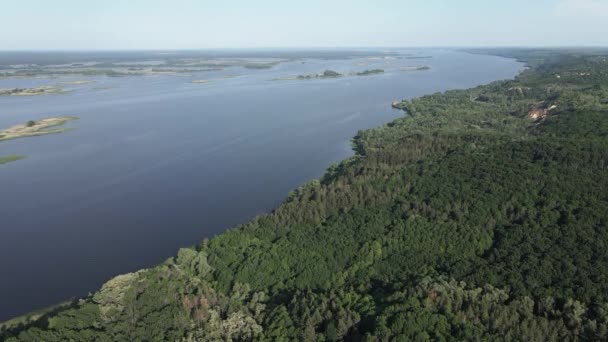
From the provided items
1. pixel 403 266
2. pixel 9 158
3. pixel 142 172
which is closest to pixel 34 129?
pixel 9 158

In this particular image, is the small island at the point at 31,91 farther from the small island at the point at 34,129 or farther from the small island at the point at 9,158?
the small island at the point at 9,158

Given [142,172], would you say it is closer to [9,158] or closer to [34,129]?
[9,158]

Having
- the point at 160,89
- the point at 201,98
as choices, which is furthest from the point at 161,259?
the point at 160,89

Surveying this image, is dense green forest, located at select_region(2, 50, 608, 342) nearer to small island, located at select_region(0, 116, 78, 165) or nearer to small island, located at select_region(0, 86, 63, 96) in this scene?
small island, located at select_region(0, 116, 78, 165)

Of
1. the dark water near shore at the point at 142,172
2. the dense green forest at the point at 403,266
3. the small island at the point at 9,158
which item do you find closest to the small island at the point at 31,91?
the dark water near shore at the point at 142,172

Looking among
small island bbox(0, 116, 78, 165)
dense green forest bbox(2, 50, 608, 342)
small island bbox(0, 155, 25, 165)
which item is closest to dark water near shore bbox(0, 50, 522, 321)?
small island bbox(0, 155, 25, 165)

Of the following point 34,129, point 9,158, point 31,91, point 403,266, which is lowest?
point 403,266
